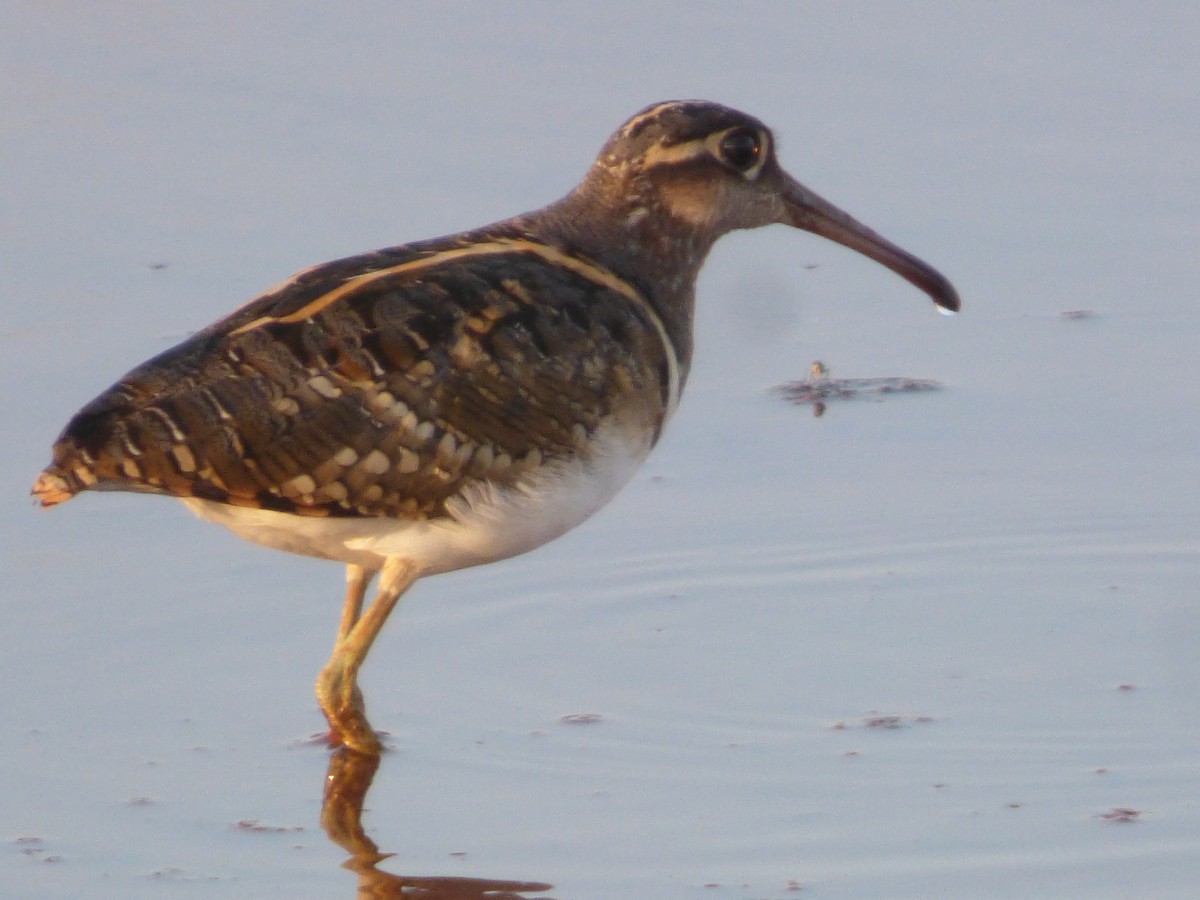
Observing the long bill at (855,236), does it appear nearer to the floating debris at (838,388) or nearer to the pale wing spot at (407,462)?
the floating debris at (838,388)

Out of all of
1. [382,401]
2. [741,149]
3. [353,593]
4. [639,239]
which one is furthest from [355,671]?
[741,149]

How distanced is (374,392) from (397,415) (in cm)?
9

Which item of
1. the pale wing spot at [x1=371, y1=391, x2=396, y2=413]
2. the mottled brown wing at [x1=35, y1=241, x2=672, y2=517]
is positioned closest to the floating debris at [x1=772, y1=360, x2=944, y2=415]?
the mottled brown wing at [x1=35, y1=241, x2=672, y2=517]

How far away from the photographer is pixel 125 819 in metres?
7.09

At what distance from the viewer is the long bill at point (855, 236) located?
8.62 metres

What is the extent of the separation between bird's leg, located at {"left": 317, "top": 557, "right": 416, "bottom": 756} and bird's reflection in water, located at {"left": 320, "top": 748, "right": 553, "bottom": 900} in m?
0.05

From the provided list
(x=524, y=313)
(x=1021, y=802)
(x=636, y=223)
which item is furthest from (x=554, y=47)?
(x=1021, y=802)

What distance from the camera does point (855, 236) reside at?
8.76 m

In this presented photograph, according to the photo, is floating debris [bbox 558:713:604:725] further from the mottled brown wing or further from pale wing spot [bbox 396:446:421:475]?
pale wing spot [bbox 396:446:421:475]

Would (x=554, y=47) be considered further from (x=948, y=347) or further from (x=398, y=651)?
(x=398, y=651)

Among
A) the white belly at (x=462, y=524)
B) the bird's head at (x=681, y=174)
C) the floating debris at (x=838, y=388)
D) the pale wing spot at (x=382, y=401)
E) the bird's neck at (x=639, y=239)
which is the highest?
the bird's head at (x=681, y=174)

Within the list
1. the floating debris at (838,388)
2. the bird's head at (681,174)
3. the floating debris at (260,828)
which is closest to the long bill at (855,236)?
the bird's head at (681,174)

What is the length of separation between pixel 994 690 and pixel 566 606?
1390 mm

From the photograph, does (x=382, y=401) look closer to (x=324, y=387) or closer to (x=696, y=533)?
(x=324, y=387)
